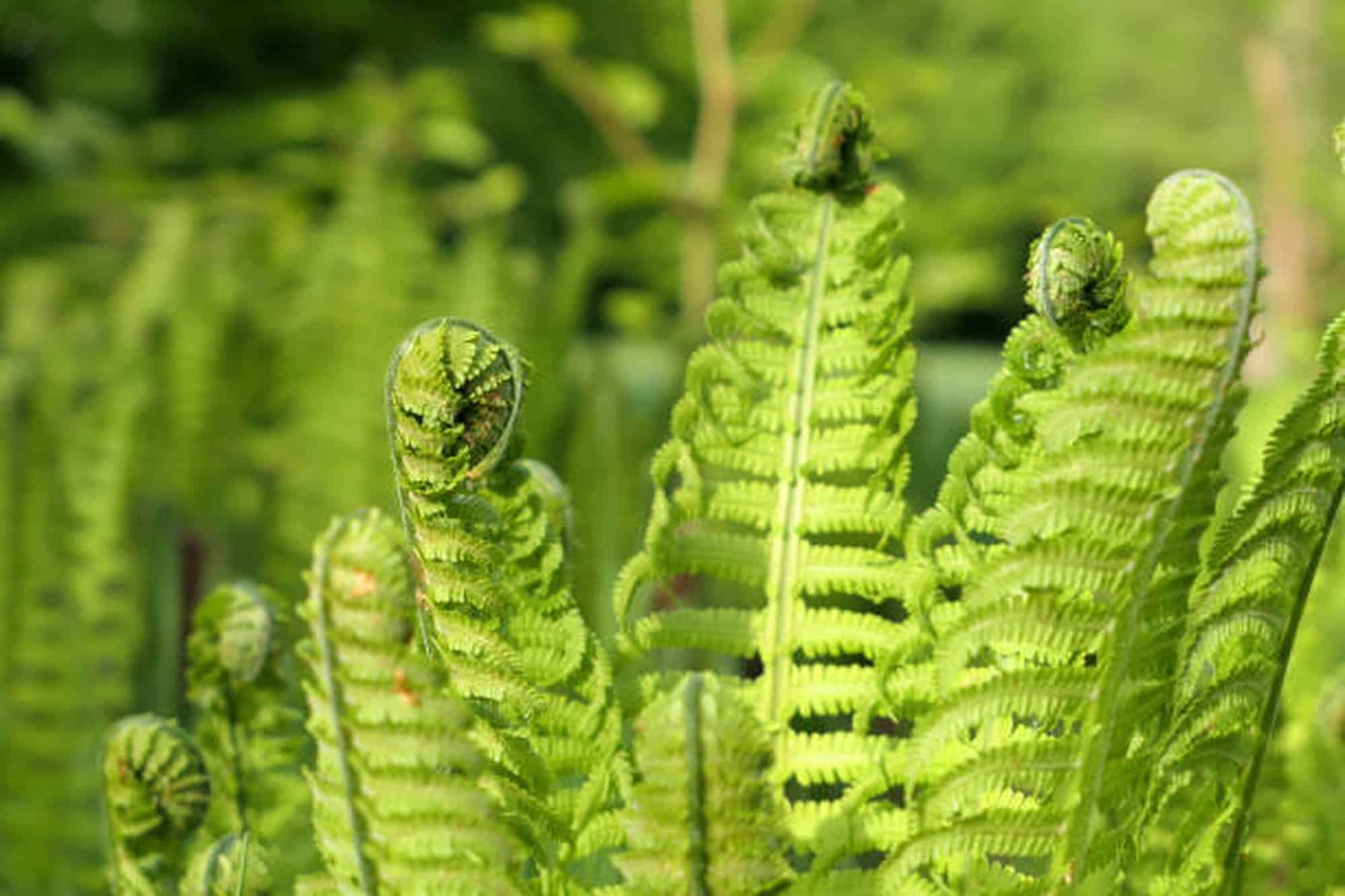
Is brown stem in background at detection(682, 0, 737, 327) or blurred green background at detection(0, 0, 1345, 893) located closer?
blurred green background at detection(0, 0, 1345, 893)

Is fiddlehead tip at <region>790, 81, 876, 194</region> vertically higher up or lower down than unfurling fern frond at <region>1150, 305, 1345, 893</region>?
higher up

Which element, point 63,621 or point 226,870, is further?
point 63,621

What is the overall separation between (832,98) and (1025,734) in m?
0.12

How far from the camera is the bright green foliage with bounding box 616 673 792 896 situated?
0.19 m

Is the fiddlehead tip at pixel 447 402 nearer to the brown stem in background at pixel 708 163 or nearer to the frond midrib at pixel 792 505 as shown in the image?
the frond midrib at pixel 792 505

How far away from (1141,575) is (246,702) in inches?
8.6

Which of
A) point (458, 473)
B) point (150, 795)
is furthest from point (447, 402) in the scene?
point (150, 795)

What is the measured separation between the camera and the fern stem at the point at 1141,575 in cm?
21

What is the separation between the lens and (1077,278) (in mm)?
257

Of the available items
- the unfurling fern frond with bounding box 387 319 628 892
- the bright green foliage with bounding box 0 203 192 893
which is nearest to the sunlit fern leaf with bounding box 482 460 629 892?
the unfurling fern frond with bounding box 387 319 628 892

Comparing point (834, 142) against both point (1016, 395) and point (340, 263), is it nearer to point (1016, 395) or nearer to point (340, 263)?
point (1016, 395)

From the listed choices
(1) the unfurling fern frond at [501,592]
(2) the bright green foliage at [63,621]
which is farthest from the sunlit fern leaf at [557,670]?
(2) the bright green foliage at [63,621]

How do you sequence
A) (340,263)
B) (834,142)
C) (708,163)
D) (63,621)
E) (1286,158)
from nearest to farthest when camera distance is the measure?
1. (834,142)
2. (63,621)
3. (340,263)
4. (708,163)
5. (1286,158)

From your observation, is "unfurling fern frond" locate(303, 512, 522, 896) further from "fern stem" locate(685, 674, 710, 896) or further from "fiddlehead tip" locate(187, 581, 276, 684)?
"fiddlehead tip" locate(187, 581, 276, 684)
